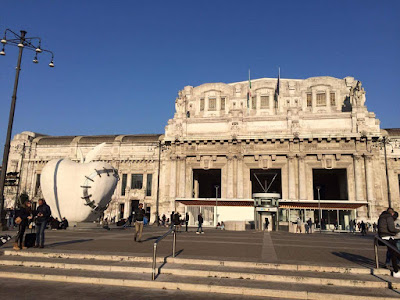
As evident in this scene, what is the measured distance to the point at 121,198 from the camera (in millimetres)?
54250

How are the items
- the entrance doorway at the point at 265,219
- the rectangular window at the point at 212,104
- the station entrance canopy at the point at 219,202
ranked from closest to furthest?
1. the entrance doorway at the point at 265,219
2. the station entrance canopy at the point at 219,202
3. the rectangular window at the point at 212,104

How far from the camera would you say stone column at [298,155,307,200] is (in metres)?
44.1

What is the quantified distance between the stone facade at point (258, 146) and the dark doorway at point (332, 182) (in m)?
2.87

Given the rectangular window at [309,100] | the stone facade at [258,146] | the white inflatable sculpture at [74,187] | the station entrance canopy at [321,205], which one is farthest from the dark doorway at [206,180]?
the white inflatable sculpture at [74,187]

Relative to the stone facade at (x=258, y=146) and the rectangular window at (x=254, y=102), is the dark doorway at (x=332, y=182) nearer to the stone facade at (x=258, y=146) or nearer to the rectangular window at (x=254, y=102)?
the stone facade at (x=258, y=146)

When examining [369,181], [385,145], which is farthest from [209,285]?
[385,145]

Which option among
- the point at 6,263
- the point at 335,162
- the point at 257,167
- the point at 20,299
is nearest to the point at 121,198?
the point at 257,167

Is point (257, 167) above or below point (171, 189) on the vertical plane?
above

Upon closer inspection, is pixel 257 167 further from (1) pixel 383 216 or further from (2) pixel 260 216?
(1) pixel 383 216

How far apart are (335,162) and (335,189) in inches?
488

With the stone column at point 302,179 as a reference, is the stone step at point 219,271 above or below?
below

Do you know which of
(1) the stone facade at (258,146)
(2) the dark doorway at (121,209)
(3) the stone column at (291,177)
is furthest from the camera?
(2) the dark doorway at (121,209)

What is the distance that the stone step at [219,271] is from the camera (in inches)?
321

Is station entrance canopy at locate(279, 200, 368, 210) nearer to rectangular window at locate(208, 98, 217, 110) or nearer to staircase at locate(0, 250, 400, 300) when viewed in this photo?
rectangular window at locate(208, 98, 217, 110)
